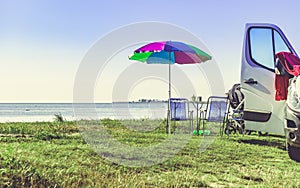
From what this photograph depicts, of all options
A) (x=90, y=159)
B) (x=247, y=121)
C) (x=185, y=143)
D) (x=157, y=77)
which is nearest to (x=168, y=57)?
(x=157, y=77)

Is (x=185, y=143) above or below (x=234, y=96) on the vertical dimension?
below

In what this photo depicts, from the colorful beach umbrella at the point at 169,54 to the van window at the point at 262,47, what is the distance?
2488 mm

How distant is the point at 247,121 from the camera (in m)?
6.29

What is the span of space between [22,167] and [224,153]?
3189 millimetres

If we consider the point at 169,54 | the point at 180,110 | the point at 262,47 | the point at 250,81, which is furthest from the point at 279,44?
the point at 180,110

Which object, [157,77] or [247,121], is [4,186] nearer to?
[247,121]

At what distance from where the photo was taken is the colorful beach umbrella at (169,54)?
865cm

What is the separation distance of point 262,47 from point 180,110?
378 cm

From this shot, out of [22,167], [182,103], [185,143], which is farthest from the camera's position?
[182,103]

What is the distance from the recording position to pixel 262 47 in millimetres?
6176

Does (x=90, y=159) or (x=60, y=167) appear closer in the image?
(x=60, y=167)

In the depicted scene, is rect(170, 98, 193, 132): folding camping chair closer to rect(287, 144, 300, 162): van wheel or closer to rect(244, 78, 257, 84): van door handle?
rect(244, 78, 257, 84): van door handle

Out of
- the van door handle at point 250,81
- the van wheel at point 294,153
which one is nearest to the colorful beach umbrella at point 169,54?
the van door handle at point 250,81

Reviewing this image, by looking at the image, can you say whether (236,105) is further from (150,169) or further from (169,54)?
(150,169)
